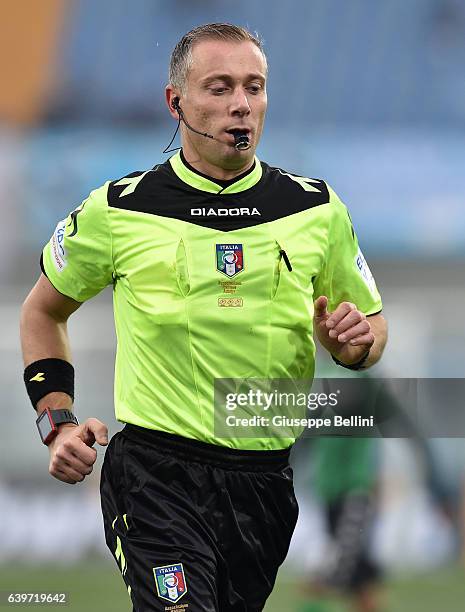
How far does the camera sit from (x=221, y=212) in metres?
3.37

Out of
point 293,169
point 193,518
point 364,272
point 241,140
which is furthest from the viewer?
point 293,169

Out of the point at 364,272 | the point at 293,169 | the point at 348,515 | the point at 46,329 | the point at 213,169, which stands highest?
the point at 293,169

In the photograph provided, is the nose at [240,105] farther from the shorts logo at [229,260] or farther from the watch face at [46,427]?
the watch face at [46,427]

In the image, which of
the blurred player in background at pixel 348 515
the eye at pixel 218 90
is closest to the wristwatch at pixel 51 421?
the eye at pixel 218 90

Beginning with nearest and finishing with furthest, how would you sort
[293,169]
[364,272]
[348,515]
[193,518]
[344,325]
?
[344,325], [193,518], [364,272], [348,515], [293,169]

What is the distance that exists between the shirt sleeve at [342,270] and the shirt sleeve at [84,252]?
62cm

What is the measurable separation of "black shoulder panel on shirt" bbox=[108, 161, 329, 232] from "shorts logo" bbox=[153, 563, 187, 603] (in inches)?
36.9

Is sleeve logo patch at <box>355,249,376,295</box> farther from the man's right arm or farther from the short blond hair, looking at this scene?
the man's right arm

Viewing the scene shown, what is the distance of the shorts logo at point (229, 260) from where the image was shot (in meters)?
3.26

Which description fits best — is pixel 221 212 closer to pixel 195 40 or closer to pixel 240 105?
pixel 240 105

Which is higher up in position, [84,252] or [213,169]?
[213,169]

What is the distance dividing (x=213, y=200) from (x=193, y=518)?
2.94 feet

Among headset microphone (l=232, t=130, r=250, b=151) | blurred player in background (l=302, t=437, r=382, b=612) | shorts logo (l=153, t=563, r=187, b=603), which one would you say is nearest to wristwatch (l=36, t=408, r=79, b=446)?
shorts logo (l=153, t=563, r=187, b=603)

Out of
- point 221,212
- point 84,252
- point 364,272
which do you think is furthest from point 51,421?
point 364,272
